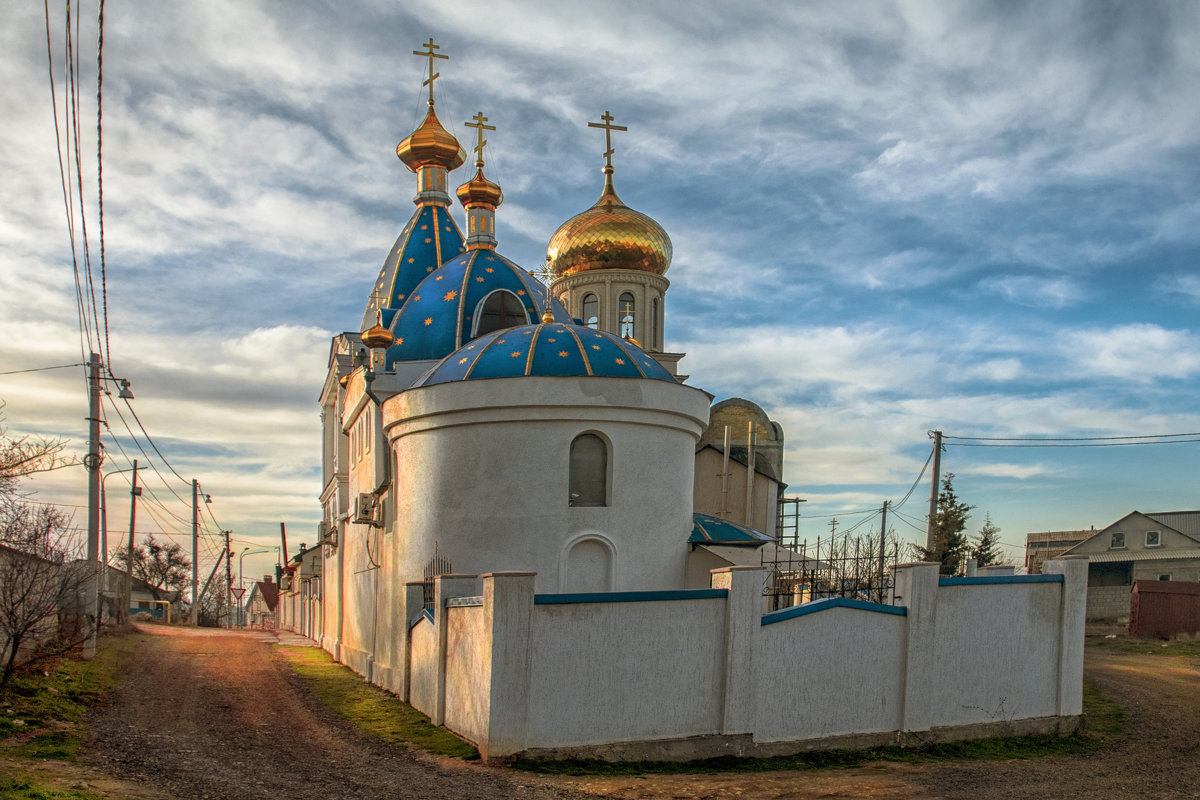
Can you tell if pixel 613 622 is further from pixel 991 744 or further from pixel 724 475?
Answer: pixel 724 475

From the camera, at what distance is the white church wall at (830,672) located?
13633 millimetres

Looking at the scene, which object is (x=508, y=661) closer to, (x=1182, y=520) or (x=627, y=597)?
(x=627, y=597)

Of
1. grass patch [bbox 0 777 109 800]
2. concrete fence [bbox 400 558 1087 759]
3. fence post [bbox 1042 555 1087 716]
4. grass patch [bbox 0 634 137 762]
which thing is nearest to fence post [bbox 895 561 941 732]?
concrete fence [bbox 400 558 1087 759]

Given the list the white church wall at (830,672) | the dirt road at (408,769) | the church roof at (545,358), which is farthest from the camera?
the church roof at (545,358)

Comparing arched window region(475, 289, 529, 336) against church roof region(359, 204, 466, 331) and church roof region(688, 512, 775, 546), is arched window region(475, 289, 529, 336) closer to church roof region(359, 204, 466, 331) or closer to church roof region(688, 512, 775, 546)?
church roof region(359, 204, 466, 331)

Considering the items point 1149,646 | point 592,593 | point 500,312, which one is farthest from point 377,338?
point 1149,646

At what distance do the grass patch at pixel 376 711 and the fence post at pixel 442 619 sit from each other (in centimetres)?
27

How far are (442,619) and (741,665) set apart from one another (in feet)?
13.5

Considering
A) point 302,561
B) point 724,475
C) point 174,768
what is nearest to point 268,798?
point 174,768

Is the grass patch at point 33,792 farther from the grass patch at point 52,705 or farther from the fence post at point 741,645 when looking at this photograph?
the fence post at point 741,645

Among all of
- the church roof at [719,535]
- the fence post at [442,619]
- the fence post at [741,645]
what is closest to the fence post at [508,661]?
the fence post at [442,619]

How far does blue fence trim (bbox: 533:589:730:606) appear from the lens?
12711 mm

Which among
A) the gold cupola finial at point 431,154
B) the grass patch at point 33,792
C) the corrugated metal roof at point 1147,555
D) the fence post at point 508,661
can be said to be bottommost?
the corrugated metal roof at point 1147,555

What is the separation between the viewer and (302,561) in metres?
36.6
